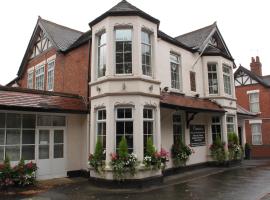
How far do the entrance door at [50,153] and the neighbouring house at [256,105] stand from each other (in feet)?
59.2

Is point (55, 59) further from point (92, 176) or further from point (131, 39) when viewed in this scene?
point (92, 176)

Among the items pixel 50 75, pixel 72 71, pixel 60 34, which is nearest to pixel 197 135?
pixel 72 71

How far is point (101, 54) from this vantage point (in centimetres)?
1202

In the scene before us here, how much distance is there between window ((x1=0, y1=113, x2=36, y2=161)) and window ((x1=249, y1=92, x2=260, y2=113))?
20214 millimetres

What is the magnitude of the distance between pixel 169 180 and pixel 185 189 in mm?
1955

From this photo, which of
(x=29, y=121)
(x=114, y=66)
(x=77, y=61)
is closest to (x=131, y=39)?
(x=114, y=66)

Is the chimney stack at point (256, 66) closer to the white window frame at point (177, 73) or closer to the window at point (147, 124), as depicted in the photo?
the white window frame at point (177, 73)

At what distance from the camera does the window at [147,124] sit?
11.0 metres

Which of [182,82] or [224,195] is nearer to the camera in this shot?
[224,195]

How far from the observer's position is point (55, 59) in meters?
16.1

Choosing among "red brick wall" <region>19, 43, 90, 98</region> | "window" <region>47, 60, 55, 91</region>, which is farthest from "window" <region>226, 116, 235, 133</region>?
"window" <region>47, 60, 55, 91</region>

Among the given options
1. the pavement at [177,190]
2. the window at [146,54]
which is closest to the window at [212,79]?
the pavement at [177,190]

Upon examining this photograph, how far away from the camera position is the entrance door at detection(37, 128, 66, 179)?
468 inches

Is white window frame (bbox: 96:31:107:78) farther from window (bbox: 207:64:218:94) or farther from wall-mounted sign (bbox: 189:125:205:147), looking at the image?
window (bbox: 207:64:218:94)
